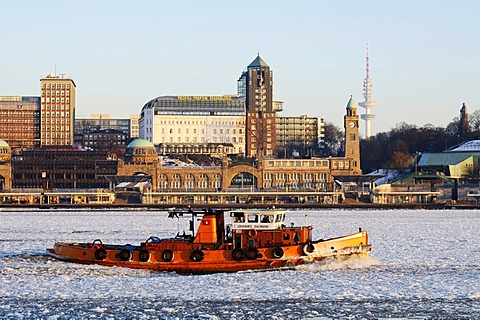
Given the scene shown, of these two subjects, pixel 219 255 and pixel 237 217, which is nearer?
pixel 219 255

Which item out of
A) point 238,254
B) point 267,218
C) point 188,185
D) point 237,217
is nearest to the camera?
point 238,254

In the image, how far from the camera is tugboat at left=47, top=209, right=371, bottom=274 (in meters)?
50.7

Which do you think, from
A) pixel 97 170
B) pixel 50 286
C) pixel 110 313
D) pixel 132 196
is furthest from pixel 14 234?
pixel 97 170

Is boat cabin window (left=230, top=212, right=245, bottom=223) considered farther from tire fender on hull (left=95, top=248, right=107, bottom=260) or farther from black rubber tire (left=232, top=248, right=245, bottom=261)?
tire fender on hull (left=95, top=248, right=107, bottom=260)

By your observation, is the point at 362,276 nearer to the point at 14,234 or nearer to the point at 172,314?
the point at 172,314

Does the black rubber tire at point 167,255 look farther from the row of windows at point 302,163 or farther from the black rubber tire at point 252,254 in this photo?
the row of windows at point 302,163

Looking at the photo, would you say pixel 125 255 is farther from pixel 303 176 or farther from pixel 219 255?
pixel 303 176

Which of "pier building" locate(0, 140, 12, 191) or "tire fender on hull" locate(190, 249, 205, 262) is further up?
"pier building" locate(0, 140, 12, 191)

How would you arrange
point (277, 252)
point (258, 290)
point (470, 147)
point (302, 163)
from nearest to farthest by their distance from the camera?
point (258, 290)
point (277, 252)
point (302, 163)
point (470, 147)

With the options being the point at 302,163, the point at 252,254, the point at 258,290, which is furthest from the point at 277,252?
the point at 302,163

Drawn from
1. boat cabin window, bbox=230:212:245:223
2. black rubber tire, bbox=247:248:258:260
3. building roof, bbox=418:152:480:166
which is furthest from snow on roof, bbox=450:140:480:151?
black rubber tire, bbox=247:248:258:260

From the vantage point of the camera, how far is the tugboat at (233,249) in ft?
166

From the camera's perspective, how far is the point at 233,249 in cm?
5112

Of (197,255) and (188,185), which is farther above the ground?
(188,185)
